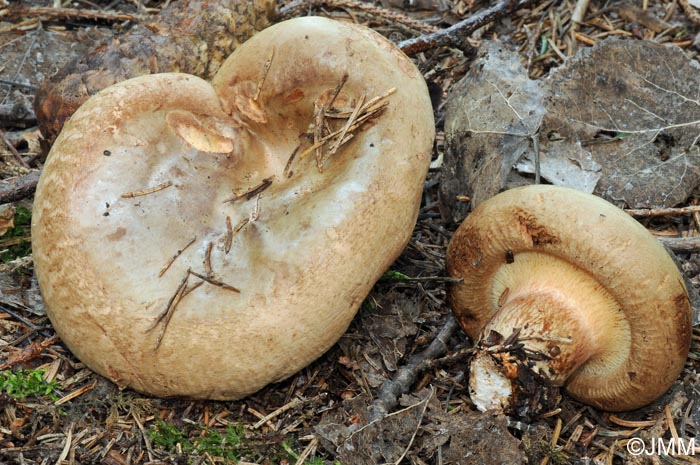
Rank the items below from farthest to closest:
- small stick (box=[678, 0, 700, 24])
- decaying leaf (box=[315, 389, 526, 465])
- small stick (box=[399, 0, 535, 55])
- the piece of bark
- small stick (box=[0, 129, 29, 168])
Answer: small stick (box=[678, 0, 700, 24]), small stick (box=[399, 0, 535, 55]), small stick (box=[0, 129, 29, 168]), the piece of bark, decaying leaf (box=[315, 389, 526, 465])

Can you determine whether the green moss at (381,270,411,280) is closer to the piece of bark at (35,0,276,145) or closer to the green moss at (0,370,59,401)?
the piece of bark at (35,0,276,145)

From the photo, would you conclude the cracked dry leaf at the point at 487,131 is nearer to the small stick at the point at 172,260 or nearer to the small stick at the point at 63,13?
the small stick at the point at 172,260

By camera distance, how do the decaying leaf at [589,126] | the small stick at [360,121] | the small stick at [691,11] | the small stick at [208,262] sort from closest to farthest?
the small stick at [208,262] < the small stick at [360,121] < the decaying leaf at [589,126] < the small stick at [691,11]

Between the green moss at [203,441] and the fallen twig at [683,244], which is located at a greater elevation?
the green moss at [203,441]

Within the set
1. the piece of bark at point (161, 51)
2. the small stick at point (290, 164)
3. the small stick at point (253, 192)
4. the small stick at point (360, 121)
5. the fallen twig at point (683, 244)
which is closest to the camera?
the small stick at point (360, 121)

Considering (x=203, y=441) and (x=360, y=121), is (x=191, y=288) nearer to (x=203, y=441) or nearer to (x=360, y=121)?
(x=203, y=441)

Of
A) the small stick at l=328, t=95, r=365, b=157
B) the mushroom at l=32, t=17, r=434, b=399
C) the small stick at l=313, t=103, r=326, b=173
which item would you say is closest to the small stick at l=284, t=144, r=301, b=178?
the mushroom at l=32, t=17, r=434, b=399

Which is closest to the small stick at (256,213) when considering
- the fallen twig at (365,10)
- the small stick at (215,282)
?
the small stick at (215,282)

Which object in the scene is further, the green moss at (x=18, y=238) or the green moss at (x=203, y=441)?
the green moss at (x=18, y=238)
